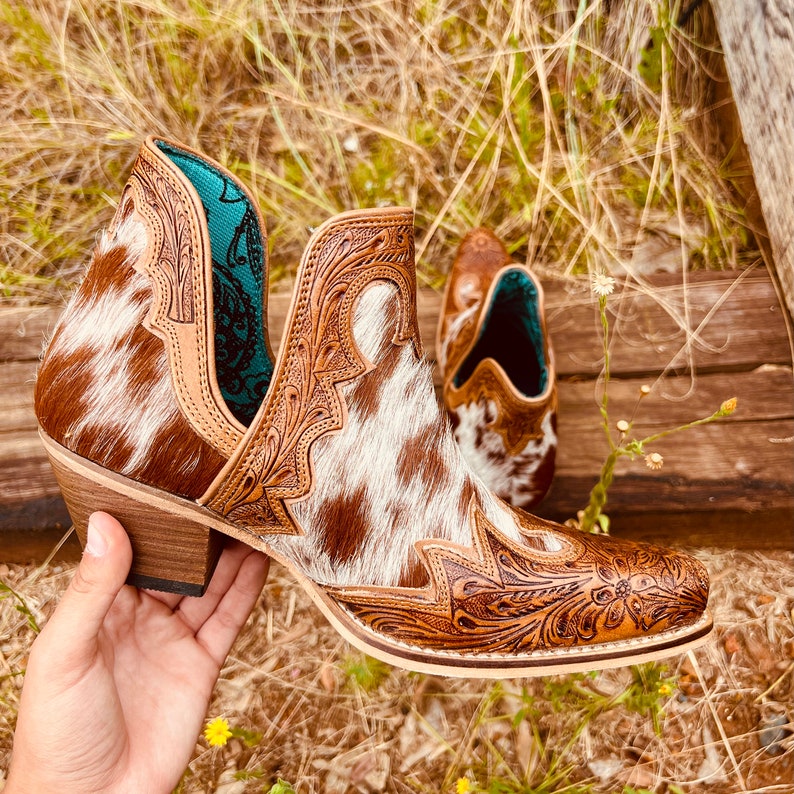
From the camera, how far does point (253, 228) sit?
1285 millimetres

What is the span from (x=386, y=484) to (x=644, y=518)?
0.99 metres

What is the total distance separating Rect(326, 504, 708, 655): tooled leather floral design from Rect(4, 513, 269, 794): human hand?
0.50 metres

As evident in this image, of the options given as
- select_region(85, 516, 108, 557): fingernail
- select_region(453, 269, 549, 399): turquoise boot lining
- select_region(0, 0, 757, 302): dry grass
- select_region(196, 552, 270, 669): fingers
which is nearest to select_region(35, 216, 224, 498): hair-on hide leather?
select_region(85, 516, 108, 557): fingernail

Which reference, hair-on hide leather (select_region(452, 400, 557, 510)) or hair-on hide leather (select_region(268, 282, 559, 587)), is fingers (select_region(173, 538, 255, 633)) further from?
hair-on hide leather (select_region(452, 400, 557, 510))

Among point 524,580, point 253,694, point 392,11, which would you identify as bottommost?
point 253,694

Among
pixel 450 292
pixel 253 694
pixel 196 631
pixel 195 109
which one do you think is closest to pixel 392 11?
pixel 195 109

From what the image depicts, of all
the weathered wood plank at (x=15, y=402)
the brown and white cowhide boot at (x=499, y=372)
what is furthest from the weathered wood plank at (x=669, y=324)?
the weathered wood plank at (x=15, y=402)

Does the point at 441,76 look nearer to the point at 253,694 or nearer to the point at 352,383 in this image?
the point at 352,383

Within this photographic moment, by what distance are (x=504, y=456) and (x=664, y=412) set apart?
21.6 inches

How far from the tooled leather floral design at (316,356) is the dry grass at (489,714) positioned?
1.02 metres

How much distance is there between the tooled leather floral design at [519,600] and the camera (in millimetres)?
1197

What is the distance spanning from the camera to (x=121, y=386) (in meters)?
1.09

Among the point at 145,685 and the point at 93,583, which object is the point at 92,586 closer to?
the point at 93,583

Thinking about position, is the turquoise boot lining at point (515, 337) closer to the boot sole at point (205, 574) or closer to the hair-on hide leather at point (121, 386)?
the boot sole at point (205, 574)
